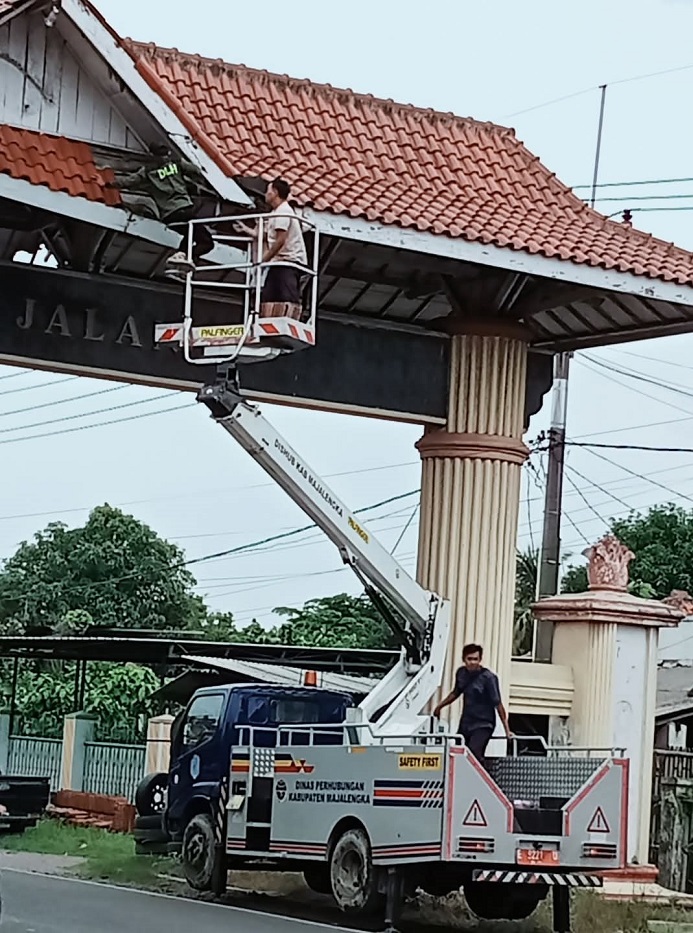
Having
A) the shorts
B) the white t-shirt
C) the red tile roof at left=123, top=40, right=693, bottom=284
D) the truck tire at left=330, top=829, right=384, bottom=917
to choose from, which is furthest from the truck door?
the red tile roof at left=123, top=40, right=693, bottom=284

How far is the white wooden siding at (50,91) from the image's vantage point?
1636 centimetres

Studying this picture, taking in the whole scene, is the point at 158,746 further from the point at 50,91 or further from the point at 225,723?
the point at 50,91

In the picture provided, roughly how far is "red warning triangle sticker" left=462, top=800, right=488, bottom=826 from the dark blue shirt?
1.87 m

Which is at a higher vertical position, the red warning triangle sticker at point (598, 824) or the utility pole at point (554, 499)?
the utility pole at point (554, 499)

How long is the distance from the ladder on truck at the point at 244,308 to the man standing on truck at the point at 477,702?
3213 mm

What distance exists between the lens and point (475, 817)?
13.9 meters

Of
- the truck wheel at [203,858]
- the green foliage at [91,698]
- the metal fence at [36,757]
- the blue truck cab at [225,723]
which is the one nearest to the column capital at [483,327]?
the blue truck cab at [225,723]

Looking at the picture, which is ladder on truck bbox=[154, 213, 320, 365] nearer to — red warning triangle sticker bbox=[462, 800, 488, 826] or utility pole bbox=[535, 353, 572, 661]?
red warning triangle sticker bbox=[462, 800, 488, 826]

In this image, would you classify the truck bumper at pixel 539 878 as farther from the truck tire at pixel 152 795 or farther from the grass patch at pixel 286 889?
the truck tire at pixel 152 795

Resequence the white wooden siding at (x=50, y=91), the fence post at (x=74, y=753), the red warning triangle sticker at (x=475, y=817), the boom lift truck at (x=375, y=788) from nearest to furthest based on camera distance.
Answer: the red warning triangle sticker at (x=475, y=817) → the boom lift truck at (x=375, y=788) → the white wooden siding at (x=50, y=91) → the fence post at (x=74, y=753)

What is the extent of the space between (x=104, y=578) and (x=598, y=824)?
4394 centimetres

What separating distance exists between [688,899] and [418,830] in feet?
14.6

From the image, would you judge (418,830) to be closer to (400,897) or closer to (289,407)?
(400,897)

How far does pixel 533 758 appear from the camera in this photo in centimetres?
1548
